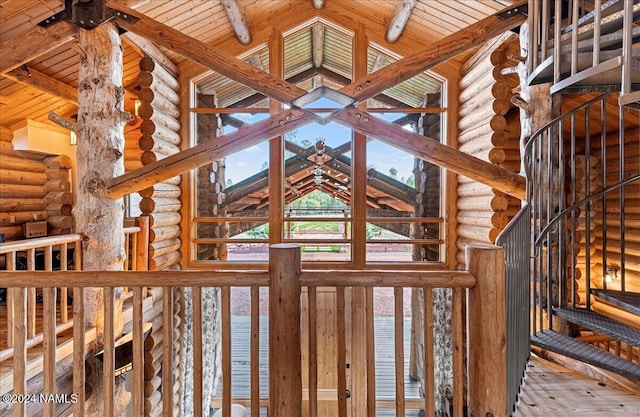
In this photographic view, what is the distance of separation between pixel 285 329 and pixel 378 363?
5934 millimetres

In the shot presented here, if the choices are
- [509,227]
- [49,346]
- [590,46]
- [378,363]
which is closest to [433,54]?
[590,46]

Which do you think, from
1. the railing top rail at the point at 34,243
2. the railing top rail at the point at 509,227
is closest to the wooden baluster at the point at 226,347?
the railing top rail at the point at 509,227

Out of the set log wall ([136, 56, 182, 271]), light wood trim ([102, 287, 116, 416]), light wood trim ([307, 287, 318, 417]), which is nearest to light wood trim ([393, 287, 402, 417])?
light wood trim ([307, 287, 318, 417])

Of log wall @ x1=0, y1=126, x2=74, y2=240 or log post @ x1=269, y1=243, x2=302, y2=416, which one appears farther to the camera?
log wall @ x1=0, y1=126, x2=74, y2=240

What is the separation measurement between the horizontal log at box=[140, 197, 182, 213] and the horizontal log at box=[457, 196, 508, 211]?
14.7 ft

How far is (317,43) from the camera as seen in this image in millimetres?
6164

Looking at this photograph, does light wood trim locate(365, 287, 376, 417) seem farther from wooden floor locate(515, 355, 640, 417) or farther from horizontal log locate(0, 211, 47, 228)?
horizontal log locate(0, 211, 47, 228)

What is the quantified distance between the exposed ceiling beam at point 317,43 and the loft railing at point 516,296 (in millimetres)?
4985

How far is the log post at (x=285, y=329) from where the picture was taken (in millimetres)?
1663

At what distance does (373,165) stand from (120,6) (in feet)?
12.5

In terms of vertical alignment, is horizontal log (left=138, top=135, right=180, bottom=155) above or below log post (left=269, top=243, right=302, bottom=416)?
above

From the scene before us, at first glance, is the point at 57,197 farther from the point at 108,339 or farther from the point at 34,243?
the point at 108,339

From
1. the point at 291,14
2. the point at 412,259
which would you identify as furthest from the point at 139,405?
the point at 291,14

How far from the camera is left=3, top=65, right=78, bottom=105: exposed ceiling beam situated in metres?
4.25
